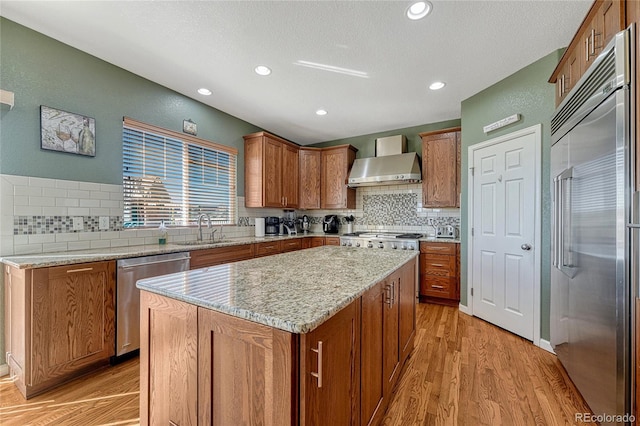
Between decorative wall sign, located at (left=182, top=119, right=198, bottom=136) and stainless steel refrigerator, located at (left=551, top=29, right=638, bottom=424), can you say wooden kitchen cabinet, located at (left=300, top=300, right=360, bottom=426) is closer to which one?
stainless steel refrigerator, located at (left=551, top=29, right=638, bottom=424)

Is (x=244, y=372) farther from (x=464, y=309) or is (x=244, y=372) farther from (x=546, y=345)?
(x=464, y=309)

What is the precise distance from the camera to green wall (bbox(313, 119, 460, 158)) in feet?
14.0

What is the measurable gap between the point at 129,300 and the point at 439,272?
3.59 m

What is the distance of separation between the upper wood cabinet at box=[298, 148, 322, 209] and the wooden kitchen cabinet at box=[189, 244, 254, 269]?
180 cm

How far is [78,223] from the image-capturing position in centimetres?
238

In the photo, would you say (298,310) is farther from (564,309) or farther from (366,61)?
(366,61)

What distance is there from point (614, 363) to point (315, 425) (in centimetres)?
160

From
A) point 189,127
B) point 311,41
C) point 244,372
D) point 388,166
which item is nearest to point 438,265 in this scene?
point 388,166

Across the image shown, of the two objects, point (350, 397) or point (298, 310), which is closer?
point (298, 310)

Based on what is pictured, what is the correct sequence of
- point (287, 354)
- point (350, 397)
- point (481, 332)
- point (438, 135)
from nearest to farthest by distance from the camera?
point (287, 354) → point (350, 397) → point (481, 332) → point (438, 135)

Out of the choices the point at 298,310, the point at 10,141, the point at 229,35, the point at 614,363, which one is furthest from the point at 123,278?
the point at 614,363

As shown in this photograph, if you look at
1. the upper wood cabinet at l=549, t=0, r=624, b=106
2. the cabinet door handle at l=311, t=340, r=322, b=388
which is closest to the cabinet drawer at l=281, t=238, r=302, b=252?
the cabinet door handle at l=311, t=340, r=322, b=388

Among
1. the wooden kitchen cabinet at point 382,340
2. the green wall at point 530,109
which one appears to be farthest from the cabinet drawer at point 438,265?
the wooden kitchen cabinet at point 382,340

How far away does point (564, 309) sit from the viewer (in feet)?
6.41
